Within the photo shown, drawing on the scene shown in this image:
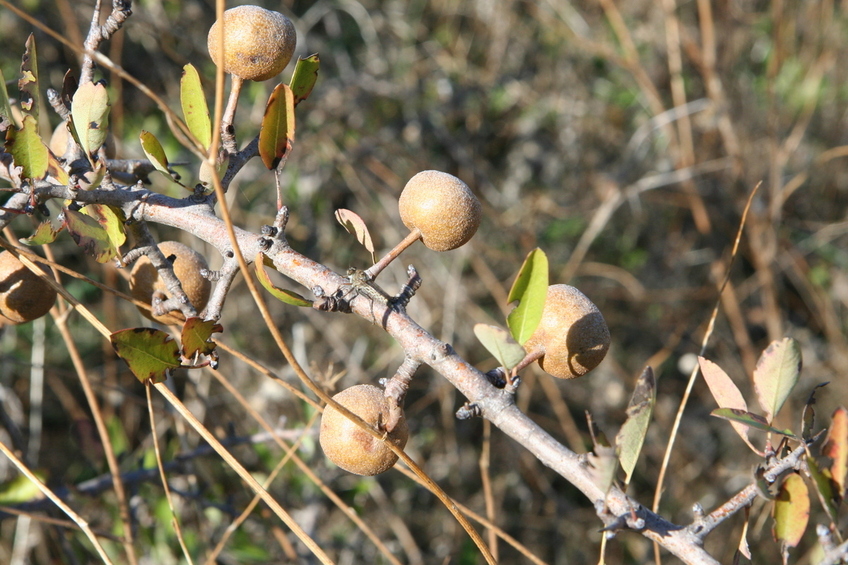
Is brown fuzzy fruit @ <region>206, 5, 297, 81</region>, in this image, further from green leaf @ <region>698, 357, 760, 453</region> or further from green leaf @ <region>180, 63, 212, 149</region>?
green leaf @ <region>698, 357, 760, 453</region>

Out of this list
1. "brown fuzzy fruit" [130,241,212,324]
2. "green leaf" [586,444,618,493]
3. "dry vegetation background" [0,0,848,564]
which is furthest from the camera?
"dry vegetation background" [0,0,848,564]

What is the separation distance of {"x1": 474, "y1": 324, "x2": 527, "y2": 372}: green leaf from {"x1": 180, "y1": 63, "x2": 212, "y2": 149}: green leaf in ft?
1.63

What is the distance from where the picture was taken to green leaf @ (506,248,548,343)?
878mm

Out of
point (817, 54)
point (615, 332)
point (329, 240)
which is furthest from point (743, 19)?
point (329, 240)

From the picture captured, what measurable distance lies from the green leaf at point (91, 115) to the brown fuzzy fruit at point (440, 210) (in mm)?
442

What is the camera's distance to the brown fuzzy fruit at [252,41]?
3.26 feet

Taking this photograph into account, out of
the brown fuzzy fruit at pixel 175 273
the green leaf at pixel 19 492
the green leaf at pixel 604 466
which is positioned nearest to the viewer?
the green leaf at pixel 604 466

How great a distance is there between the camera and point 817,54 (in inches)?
134

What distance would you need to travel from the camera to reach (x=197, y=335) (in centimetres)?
88

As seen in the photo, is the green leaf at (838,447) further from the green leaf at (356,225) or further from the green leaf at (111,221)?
the green leaf at (111,221)

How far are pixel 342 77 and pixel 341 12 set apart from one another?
0.57 meters

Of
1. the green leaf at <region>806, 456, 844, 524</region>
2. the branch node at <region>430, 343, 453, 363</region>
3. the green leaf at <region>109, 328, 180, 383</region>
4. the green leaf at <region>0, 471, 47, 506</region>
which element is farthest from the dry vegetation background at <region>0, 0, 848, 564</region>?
the green leaf at <region>806, 456, 844, 524</region>

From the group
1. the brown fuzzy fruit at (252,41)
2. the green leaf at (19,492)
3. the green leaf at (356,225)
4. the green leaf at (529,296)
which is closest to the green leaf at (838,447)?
the green leaf at (529,296)

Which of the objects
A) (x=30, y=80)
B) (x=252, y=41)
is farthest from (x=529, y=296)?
(x=30, y=80)
